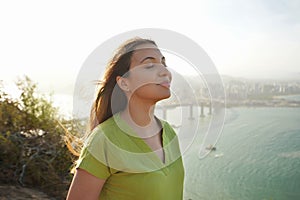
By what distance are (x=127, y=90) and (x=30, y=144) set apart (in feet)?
8.29

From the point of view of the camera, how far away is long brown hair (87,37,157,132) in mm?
1070

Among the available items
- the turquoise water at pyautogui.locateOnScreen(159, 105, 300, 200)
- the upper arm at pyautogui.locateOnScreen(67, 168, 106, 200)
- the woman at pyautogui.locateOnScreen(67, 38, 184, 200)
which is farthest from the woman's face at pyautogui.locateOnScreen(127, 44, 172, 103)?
the turquoise water at pyautogui.locateOnScreen(159, 105, 300, 200)

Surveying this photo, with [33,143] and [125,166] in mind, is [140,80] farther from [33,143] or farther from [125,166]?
[33,143]

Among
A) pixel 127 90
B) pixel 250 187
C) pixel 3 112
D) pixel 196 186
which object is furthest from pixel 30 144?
pixel 127 90

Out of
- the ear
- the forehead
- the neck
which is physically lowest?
the neck

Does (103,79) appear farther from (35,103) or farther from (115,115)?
(35,103)

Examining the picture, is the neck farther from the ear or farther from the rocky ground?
the rocky ground

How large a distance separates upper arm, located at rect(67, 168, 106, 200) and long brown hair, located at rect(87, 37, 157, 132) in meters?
0.23

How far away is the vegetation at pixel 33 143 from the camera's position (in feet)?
10.4

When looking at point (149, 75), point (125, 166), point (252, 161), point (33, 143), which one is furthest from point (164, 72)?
point (252, 161)

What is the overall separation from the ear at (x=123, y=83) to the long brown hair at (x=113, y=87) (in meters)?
0.01

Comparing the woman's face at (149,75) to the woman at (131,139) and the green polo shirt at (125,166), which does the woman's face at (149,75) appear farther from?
the green polo shirt at (125,166)

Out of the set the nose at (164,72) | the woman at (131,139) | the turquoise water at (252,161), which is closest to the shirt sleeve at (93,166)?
the woman at (131,139)

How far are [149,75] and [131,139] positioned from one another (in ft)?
0.63
